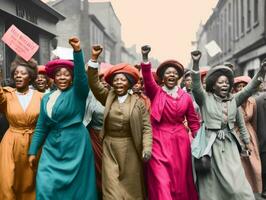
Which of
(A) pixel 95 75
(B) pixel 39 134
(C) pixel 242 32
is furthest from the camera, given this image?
(C) pixel 242 32

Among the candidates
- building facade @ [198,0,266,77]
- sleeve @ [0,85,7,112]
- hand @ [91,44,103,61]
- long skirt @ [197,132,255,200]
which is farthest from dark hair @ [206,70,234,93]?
building facade @ [198,0,266,77]

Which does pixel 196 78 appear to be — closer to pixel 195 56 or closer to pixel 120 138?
pixel 195 56

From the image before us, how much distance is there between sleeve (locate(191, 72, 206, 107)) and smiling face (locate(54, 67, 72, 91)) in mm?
1493

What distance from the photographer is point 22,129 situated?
6.00m

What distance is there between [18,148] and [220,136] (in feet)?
7.98

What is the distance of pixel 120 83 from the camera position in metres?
6.02

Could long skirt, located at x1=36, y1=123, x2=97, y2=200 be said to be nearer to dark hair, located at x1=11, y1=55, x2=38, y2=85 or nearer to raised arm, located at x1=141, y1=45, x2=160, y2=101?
dark hair, located at x1=11, y1=55, x2=38, y2=85

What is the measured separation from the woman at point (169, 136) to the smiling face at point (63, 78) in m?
0.97

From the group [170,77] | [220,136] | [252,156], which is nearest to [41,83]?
[170,77]

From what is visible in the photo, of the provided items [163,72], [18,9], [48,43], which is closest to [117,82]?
[163,72]

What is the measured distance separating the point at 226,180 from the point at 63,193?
6.24 ft

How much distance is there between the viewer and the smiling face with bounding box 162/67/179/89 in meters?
6.51

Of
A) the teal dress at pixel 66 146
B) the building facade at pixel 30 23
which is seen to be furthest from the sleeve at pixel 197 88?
the building facade at pixel 30 23

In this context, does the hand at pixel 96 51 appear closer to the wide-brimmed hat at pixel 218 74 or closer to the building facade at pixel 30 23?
the wide-brimmed hat at pixel 218 74
